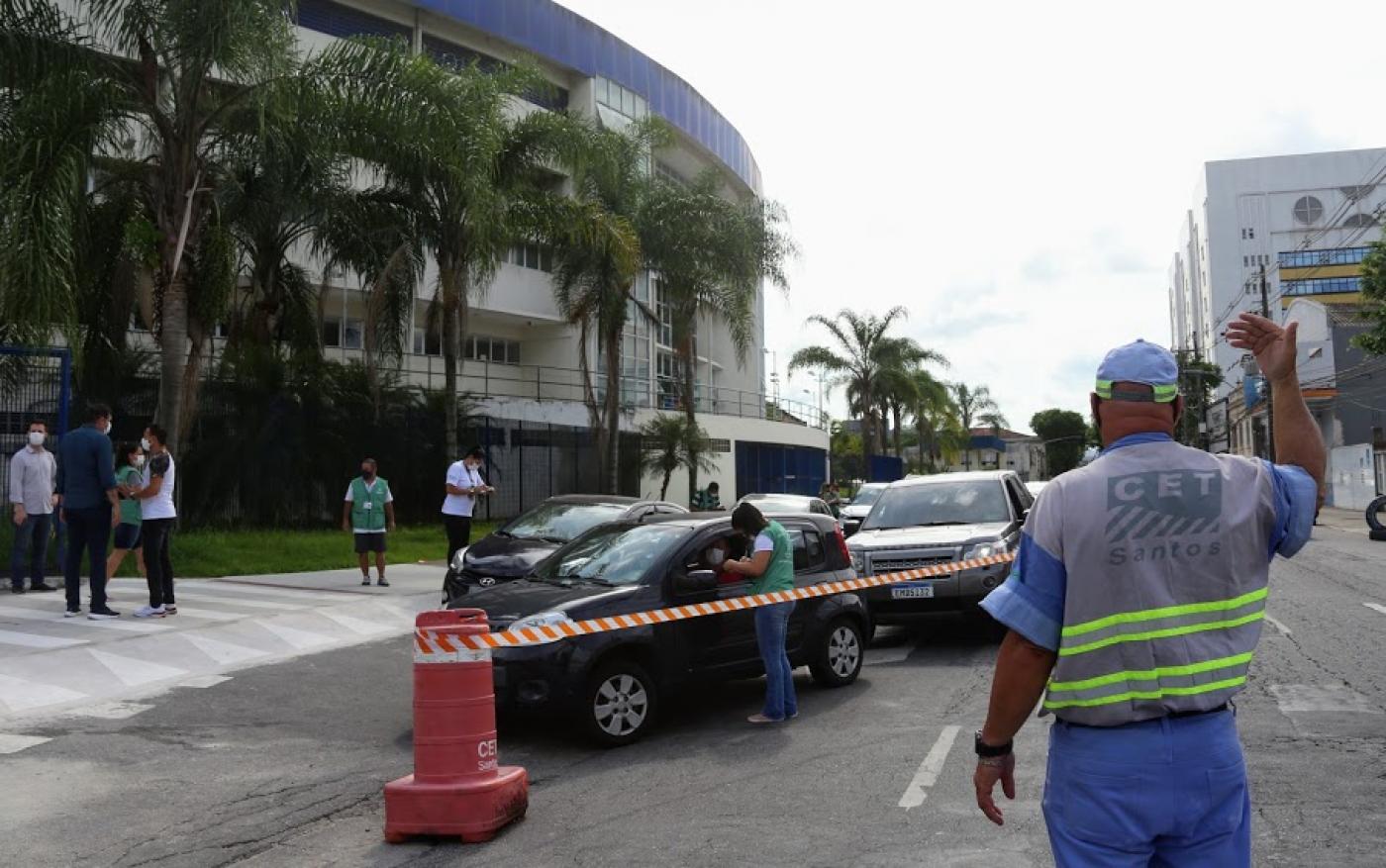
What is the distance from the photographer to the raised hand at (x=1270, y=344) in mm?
3080

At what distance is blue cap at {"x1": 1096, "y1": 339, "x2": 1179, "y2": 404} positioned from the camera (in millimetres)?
2842

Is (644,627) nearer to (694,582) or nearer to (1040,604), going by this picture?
(694,582)

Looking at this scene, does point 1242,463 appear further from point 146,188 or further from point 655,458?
point 655,458

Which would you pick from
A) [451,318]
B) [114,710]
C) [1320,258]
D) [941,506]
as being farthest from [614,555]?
[1320,258]

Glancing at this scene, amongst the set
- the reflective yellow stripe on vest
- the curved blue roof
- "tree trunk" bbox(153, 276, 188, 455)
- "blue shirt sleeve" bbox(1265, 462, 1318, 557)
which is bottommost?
the reflective yellow stripe on vest

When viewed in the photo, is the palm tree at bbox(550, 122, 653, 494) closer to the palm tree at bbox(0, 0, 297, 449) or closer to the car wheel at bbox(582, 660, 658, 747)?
the palm tree at bbox(0, 0, 297, 449)

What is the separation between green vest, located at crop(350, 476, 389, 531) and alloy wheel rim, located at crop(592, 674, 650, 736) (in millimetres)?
8718

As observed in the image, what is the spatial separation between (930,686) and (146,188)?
44.3 feet

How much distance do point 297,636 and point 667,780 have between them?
6588 mm

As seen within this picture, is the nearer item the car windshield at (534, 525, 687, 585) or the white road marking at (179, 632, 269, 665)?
the car windshield at (534, 525, 687, 585)

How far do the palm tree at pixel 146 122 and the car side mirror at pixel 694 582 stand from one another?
332 inches

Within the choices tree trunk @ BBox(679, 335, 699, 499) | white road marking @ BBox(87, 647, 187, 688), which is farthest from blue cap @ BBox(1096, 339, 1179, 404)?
tree trunk @ BBox(679, 335, 699, 499)

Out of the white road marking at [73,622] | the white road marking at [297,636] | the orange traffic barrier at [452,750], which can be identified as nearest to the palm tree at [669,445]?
the white road marking at [297,636]

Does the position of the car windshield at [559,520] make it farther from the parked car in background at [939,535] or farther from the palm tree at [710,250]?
the palm tree at [710,250]
